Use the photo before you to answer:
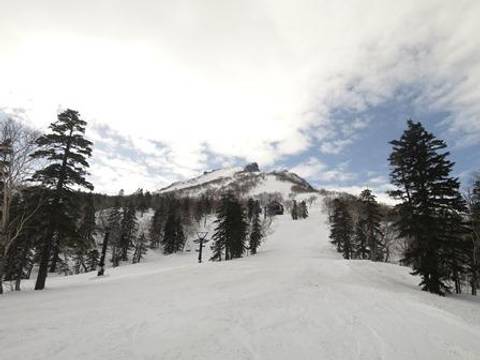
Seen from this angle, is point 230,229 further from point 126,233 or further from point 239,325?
point 239,325

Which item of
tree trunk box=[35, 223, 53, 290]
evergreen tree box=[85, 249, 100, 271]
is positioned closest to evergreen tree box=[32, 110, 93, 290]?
tree trunk box=[35, 223, 53, 290]

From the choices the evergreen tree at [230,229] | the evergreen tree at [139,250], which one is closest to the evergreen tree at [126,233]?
the evergreen tree at [139,250]

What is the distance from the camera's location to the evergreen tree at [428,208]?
17.6 meters

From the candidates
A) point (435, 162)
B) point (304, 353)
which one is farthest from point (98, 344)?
point (435, 162)

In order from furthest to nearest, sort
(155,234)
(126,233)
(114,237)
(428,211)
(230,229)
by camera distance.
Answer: (155,234), (126,233), (114,237), (230,229), (428,211)

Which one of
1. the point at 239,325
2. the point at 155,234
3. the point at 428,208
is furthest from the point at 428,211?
the point at 155,234

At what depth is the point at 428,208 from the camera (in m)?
18.5

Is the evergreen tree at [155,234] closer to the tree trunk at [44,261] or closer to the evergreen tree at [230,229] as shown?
the evergreen tree at [230,229]

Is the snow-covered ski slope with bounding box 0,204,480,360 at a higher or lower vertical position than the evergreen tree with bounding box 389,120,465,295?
lower

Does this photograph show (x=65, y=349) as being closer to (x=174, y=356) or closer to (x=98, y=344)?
(x=98, y=344)

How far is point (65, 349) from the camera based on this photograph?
6.77 m

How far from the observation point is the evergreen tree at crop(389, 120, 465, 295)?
57.6ft

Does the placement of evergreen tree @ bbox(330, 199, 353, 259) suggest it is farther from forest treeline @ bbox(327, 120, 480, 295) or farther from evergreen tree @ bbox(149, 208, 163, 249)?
evergreen tree @ bbox(149, 208, 163, 249)

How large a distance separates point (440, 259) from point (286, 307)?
12930 millimetres
